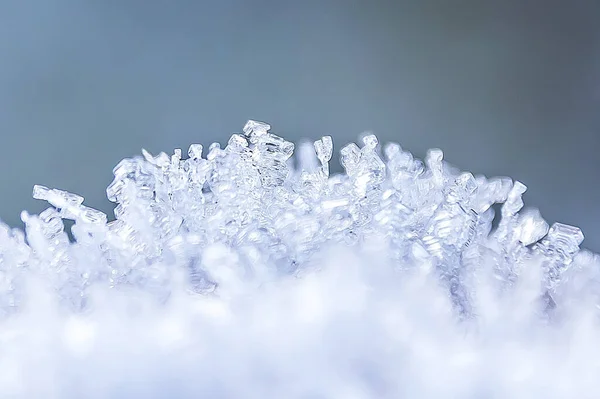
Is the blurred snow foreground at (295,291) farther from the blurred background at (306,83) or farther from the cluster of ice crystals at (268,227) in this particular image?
the blurred background at (306,83)

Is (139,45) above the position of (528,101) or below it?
below

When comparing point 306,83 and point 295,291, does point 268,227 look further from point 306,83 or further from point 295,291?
point 306,83

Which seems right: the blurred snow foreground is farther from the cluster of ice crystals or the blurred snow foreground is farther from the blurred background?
the blurred background

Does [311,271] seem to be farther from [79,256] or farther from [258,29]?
[258,29]

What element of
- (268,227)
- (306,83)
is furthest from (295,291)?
(306,83)

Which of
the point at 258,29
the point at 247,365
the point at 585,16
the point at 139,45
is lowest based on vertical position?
the point at 247,365

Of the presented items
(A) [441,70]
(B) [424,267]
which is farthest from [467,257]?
(A) [441,70]
